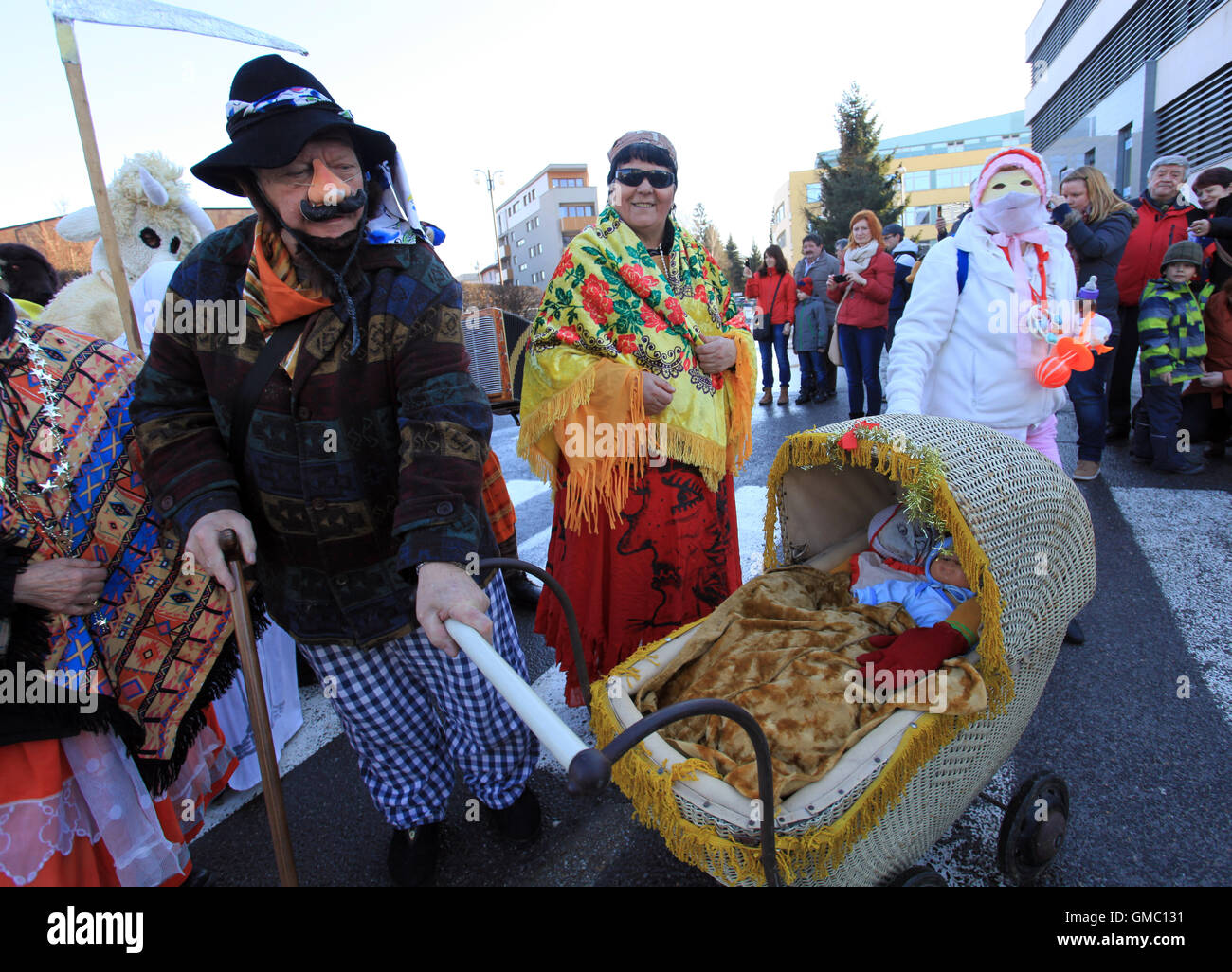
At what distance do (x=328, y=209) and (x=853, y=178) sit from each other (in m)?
33.0

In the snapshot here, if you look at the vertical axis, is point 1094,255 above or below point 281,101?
below

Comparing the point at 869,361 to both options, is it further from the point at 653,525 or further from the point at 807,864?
the point at 807,864

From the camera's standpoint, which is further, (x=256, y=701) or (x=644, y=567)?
(x=644, y=567)

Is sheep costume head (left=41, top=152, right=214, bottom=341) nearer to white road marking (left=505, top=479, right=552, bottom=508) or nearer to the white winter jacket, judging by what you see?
white road marking (left=505, top=479, right=552, bottom=508)

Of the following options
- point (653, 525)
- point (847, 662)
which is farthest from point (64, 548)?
point (847, 662)

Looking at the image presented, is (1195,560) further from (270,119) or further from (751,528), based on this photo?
(270,119)

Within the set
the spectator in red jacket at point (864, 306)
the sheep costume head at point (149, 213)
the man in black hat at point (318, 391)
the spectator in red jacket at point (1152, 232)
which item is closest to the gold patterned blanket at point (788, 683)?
the man in black hat at point (318, 391)

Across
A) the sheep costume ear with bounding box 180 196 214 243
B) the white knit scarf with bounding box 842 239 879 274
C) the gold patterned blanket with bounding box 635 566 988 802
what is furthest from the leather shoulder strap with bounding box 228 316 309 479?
the white knit scarf with bounding box 842 239 879 274

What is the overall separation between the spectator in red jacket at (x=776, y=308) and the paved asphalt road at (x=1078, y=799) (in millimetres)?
5613

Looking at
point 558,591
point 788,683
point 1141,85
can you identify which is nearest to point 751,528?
point 788,683

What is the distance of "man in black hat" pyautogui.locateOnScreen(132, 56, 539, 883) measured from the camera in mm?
1518

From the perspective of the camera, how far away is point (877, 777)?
1576mm

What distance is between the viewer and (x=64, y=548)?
165 cm
